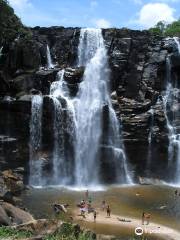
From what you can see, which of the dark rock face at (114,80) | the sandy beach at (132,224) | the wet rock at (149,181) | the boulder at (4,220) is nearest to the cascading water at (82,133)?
the dark rock face at (114,80)

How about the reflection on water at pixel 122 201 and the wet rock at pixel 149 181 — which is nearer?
the reflection on water at pixel 122 201

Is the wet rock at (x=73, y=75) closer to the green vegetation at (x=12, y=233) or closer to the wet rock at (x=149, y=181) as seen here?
the wet rock at (x=149, y=181)

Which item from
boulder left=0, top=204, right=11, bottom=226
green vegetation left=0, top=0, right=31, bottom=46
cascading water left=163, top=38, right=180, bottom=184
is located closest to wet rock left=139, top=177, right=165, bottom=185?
cascading water left=163, top=38, right=180, bottom=184

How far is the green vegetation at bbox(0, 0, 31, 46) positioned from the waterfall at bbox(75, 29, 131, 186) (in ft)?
31.5

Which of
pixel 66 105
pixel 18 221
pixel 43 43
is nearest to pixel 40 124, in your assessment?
pixel 66 105

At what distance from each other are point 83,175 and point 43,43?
1913 centimetres

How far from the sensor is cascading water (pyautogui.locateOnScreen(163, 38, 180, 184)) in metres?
65.9

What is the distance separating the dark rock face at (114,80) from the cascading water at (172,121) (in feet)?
1.96

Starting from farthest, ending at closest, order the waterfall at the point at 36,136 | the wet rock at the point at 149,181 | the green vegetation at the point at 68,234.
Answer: the wet rock at the point at 149,181 < the waterfall at the point at 36,136 < the green vegetation at the point at 68,234

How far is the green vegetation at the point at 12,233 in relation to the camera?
29297 mm

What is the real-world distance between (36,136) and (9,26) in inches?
592

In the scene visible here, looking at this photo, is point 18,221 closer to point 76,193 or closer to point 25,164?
point 76,193

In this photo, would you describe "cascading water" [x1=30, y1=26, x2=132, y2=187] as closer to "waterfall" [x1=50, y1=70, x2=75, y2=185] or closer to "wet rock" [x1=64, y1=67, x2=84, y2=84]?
"waterfall" [x1=50, y1=70, x2=75, y2=185]

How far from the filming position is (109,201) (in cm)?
5347
